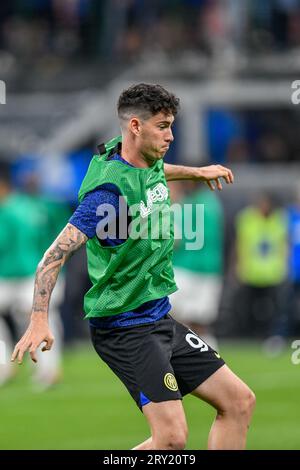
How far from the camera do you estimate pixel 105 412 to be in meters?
13.3

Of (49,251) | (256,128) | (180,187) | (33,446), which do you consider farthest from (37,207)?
(49,251)

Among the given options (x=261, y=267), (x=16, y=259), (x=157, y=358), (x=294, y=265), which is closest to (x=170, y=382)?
(x=157, y=358)

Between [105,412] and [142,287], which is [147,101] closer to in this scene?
[142,287]

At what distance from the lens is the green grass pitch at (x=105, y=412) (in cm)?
1115

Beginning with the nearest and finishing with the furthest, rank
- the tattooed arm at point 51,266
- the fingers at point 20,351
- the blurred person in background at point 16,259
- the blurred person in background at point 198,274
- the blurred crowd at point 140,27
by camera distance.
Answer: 1. the fingers at point 20,351
2. the tattooed arm at point 51,266
3. the blurred person in background at point 16,259
4. the blurred person in background at point 198,274
5. the blurred crowd at point 140,27

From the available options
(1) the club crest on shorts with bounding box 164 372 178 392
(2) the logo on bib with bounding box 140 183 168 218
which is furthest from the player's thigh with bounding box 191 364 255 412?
(2) the logo on bib with bounding box 140 183 168 218

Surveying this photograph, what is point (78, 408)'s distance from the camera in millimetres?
13531

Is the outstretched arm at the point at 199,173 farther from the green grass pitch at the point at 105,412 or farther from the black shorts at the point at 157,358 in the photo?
the green grass pitch at the point at 105,412

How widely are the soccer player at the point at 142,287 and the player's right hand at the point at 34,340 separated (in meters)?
0.25

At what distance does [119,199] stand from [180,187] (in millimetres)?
8716

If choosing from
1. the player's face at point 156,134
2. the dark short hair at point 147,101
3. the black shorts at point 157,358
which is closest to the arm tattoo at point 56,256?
the black shorts at point 157,358

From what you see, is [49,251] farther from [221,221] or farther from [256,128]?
[256,128]

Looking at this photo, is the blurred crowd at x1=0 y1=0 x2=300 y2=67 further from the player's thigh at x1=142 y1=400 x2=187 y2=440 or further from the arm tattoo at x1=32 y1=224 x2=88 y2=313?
the player's thigh at x1=142 y1=400 x2=187 y2=440

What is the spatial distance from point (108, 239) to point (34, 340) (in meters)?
0.83
